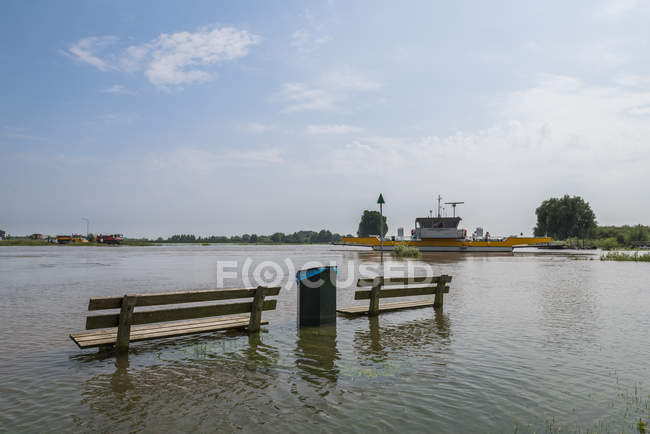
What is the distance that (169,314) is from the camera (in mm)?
8367

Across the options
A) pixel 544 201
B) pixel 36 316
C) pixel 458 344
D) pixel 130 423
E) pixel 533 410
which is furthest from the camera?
pixel 544 201

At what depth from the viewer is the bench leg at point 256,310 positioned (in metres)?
9.62

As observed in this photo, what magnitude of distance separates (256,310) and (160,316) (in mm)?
2138

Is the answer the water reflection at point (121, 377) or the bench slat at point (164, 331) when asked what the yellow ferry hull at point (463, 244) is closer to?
the bench slat at point (164, 331)

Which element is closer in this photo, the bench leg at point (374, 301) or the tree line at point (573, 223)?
the bench leg at point (374, 301)

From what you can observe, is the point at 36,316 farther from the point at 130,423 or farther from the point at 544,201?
the point at 544,201

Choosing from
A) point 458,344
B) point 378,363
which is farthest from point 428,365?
point 458,344

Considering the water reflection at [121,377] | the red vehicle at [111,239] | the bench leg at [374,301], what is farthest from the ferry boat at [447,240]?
the red vehicle at [111,239]

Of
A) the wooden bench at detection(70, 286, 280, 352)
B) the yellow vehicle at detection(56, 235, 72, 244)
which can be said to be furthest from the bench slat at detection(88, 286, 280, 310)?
the yellow vehicle at detection(56, 235, 72, 244)

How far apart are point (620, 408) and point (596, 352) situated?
308cm

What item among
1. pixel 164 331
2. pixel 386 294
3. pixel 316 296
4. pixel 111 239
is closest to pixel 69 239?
pixel 111 239

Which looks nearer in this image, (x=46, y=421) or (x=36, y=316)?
(x=46, y=421)

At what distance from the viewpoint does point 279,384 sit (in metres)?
6.34

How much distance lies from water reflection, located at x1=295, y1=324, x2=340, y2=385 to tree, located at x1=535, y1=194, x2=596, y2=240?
110511 millimetres
